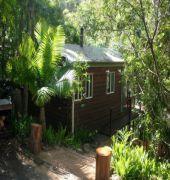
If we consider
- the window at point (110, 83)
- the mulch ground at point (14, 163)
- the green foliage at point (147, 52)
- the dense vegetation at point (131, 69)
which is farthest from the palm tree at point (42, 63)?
the window at point (110, 83)

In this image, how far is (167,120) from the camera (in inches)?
322

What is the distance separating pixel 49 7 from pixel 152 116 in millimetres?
11322

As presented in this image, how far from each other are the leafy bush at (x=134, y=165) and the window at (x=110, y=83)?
22.6 ft

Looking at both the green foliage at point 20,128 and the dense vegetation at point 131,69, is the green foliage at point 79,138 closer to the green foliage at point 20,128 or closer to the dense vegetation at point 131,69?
the dense vegetation at point 131,69

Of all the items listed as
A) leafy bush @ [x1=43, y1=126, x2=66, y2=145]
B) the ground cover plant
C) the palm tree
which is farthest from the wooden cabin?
the ground cover plant

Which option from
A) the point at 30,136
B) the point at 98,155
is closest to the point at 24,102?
the point at 30,136

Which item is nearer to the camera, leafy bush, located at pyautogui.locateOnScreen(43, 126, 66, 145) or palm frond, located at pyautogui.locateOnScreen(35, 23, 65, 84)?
palm frond, located at pyautogui.locateOnScreen(35, 23, 65, 84)

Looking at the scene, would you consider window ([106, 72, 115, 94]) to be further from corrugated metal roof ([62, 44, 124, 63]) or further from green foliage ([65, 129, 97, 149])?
green foliage ([65, 129, 97, 149])

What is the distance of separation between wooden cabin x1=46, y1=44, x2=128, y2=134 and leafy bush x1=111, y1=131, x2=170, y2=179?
348 cm

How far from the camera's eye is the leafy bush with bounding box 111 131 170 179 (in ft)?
22.9

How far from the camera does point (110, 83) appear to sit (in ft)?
48.6

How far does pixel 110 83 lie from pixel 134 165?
7.99 meters

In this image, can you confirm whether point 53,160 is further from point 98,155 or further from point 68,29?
point 68,29

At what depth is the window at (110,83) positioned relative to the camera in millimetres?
14398
